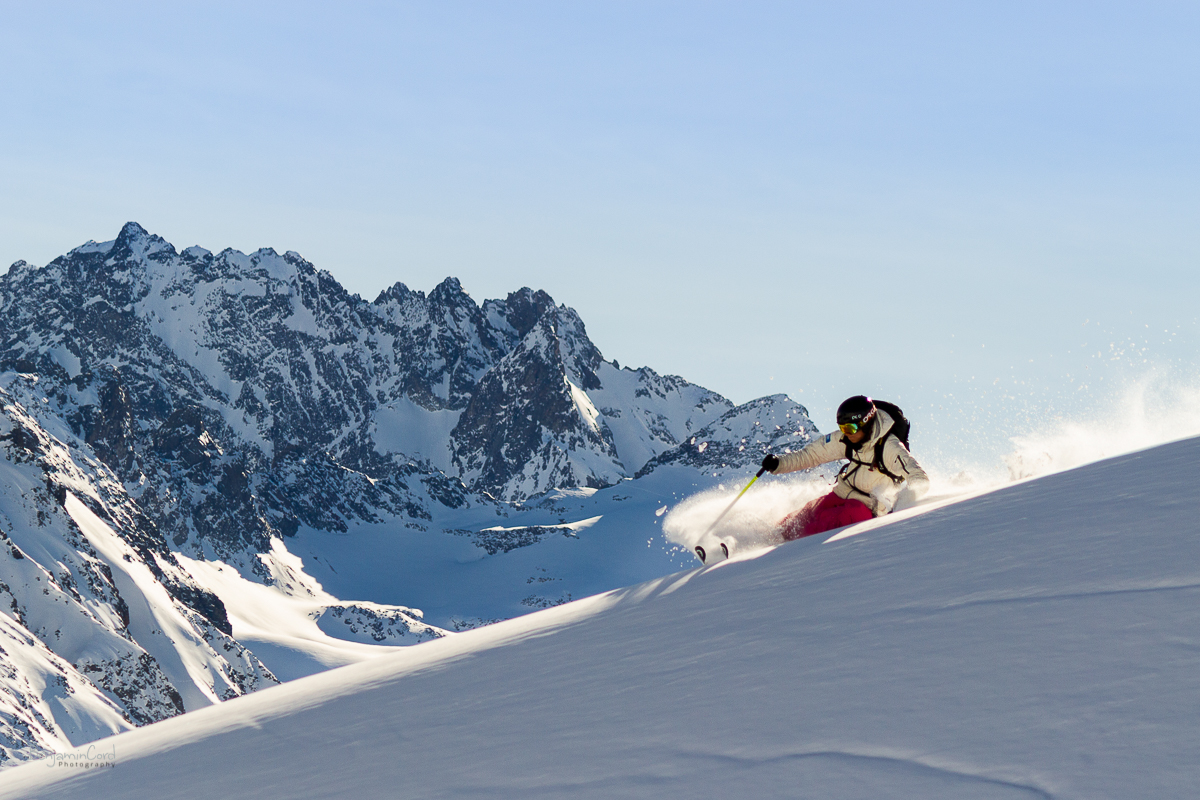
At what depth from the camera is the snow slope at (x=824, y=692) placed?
348 cm

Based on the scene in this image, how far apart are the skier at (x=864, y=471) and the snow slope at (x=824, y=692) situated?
2.65m

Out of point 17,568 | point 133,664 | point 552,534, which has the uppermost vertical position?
point 552,534

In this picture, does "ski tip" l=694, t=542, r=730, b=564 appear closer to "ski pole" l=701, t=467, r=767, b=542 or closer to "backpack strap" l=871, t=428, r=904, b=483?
"ski pole" l=701, t=467, r=767, b=542

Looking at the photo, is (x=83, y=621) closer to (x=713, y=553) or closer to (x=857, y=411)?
(x=713, y=553)

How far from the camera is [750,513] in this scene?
11.9 metres

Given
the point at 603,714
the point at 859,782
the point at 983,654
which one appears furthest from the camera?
the point at 603,714

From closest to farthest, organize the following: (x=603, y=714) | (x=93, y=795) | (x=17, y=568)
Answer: (x=603, y=714) < (x=93, y=795) < (x=17, y=568)

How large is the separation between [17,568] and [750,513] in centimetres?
7413

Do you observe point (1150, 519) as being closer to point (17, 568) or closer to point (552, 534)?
point (17, 568)

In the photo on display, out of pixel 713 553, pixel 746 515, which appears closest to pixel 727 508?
pixel 746 515

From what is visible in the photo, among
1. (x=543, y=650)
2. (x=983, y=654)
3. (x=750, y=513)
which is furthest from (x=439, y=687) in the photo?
(x=750, y=513)

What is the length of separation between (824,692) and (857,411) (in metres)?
7.04

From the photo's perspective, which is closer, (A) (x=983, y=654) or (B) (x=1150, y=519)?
(A) (x=983, y=654)

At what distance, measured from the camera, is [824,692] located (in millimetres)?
4367
